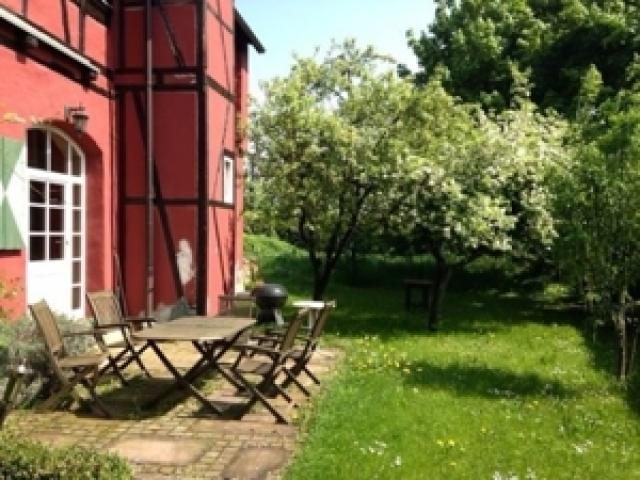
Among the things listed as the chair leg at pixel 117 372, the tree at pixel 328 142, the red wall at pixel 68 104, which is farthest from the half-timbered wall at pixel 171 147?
the chair leg at pixel 117 372

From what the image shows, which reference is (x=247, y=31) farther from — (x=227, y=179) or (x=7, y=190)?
(x=7, y=190)

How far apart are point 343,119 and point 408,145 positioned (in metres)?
1.11

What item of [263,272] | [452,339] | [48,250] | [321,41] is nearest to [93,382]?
[48,250]

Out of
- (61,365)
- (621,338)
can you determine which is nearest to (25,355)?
(61,365)

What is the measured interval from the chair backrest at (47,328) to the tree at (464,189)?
6.27m

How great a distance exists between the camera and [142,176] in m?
11.0

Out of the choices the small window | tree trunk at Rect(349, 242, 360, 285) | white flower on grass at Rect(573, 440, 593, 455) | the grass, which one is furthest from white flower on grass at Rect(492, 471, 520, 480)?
tree trunk at Rect(349, 242, 360, 285)

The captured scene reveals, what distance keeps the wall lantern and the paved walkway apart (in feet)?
13.1

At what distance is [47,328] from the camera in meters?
5.96

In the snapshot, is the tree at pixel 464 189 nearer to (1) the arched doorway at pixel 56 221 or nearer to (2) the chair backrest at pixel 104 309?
(1) the arched doorway at pixel 56 221

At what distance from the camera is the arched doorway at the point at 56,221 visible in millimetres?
9039

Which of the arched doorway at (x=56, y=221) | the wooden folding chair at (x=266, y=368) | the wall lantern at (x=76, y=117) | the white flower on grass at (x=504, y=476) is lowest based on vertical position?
the white flower on grass at (x=504, y=476)

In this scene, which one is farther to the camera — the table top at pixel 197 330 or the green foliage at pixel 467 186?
the green foliage at pixel 467 186

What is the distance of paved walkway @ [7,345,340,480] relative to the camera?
4.76 m
